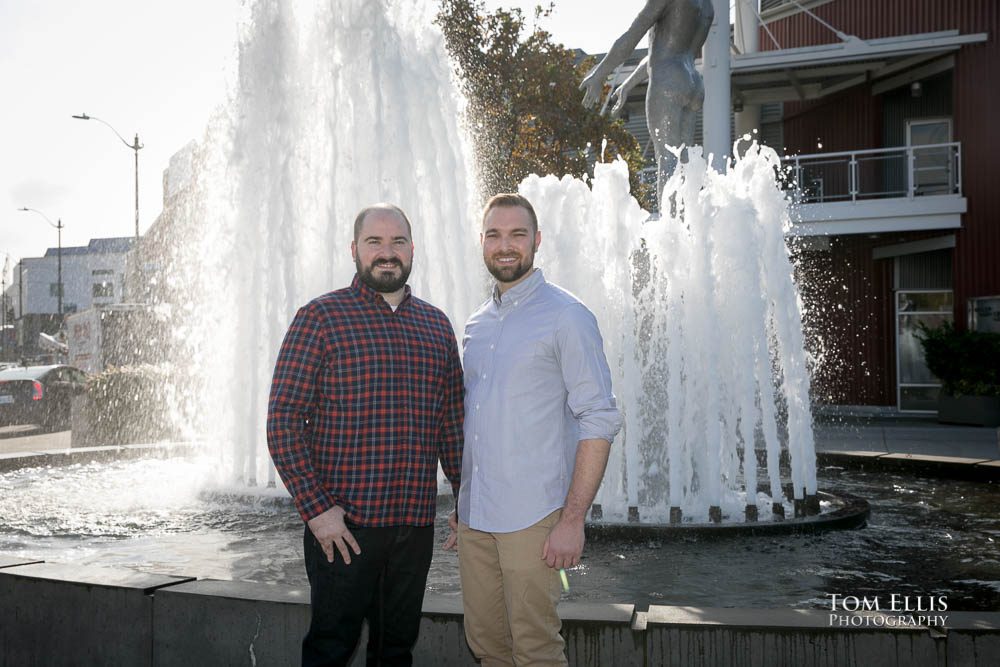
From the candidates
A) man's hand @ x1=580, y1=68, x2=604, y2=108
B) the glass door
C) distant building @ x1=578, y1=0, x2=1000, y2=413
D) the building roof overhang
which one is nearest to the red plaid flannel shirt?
man's hand @ x1=580, y1=68, x2=604, y2=108

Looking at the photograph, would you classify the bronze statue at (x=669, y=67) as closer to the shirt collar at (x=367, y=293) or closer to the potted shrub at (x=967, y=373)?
the shirt collar at (x=367, y=293)

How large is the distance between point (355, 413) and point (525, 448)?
21.3 inches

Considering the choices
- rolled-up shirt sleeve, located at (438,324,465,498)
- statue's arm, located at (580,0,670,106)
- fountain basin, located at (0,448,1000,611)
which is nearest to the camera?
rolled-up shirt sleeve, located at (438,324,465,498)

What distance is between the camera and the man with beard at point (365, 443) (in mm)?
2783

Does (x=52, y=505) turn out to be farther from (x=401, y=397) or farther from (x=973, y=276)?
(x=973, y=276)

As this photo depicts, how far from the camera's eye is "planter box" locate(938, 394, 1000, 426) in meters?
15.7

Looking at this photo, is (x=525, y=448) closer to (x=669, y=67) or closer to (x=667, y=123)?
(x=667, y=123)

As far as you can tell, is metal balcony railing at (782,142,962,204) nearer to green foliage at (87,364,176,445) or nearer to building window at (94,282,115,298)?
green foliage at (87,364,176,445)

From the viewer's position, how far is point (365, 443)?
2854 millimetres

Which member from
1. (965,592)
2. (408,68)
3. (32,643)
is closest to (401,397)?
(32,643)

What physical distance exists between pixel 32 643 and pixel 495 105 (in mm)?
18067

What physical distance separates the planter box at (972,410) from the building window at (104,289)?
8299 cm

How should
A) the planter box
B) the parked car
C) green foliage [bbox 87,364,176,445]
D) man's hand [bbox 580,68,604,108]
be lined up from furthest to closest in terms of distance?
the parked car
the planter box
green foliage [bbox 87,364,176,445]
man's hand [bbox 580,68,604,108]

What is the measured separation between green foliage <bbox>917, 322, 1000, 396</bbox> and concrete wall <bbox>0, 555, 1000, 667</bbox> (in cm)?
1449
